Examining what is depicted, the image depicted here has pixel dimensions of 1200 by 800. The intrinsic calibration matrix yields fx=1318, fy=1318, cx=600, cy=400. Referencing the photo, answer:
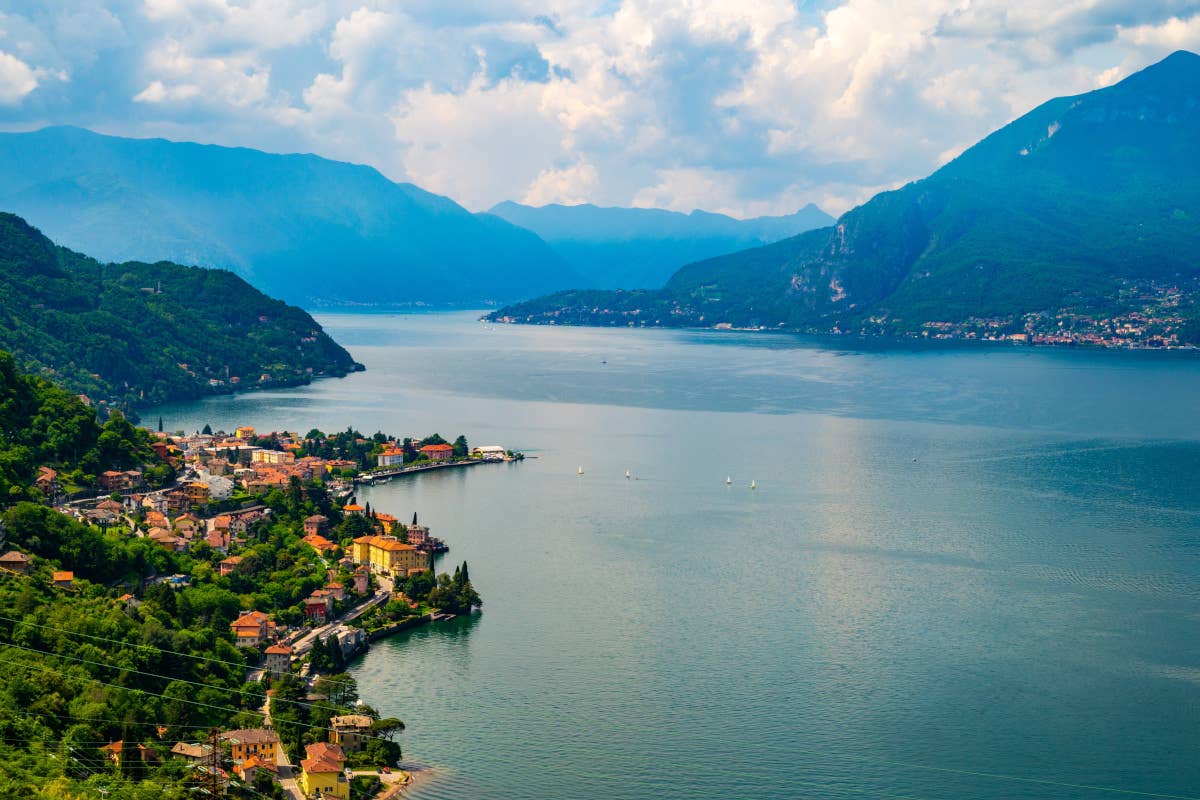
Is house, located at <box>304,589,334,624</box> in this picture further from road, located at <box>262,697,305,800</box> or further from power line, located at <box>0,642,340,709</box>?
road, located at <box>262,697,305,800</box>

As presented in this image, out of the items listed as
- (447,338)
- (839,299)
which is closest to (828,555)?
(447,338)

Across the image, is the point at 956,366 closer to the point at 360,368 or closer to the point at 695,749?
the point at 360,368

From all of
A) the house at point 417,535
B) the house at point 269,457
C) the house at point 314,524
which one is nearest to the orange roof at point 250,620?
the house at point 417,535

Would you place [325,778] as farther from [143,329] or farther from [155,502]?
[143,329]

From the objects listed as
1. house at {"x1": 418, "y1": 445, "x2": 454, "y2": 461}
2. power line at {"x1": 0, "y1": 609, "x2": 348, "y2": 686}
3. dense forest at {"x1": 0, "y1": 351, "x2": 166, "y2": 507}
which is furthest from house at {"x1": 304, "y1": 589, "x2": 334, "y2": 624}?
house at {"x1": 418, "y1": 445, "x2": 454, "y2": 461}

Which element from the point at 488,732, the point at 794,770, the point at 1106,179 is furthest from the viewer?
the point at 1106,179

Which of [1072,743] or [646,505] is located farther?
[646,505]

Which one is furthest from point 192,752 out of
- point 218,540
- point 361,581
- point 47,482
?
point 47,482

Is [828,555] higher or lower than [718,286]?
lower
